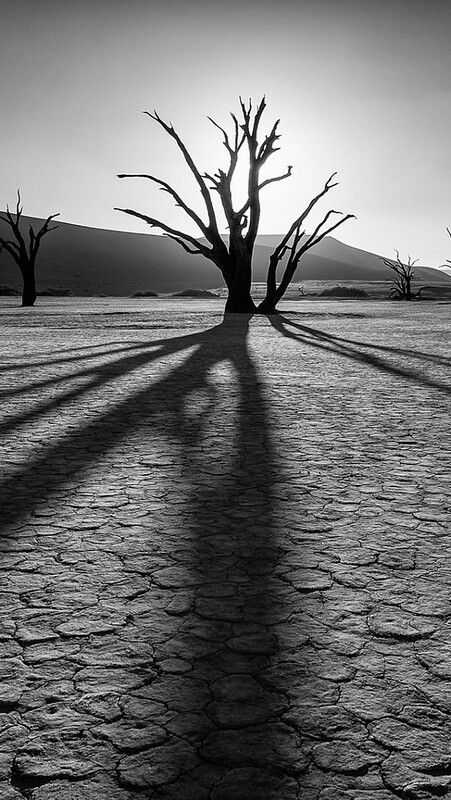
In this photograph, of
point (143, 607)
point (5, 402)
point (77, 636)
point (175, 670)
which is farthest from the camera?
point (5, 402)

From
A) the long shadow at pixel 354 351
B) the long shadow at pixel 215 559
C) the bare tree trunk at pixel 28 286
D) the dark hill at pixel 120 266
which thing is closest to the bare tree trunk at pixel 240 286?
the long shadow at pixel 354 351

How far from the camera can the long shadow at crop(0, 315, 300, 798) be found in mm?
1368

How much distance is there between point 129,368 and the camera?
7301mm

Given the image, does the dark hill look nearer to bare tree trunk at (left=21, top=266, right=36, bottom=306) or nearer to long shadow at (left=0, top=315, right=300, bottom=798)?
bare tree trunk at (left=21, top=266, right=36, bottom=306)

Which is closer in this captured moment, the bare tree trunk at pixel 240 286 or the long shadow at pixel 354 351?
the long shadow at pixel 354 351

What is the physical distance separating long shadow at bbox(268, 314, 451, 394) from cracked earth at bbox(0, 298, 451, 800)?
202cm

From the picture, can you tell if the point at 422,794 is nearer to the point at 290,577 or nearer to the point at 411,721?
the point at 411,721

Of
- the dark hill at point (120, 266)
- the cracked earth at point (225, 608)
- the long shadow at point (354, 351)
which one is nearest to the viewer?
the cracked earth at point (225, 608)

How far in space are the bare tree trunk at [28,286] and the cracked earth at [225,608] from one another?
22759 millimetres

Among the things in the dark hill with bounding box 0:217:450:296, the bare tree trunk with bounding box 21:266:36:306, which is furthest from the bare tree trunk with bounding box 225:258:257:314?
the dark hill with bounding box 0:217:450:296

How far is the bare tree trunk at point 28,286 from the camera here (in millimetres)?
26109

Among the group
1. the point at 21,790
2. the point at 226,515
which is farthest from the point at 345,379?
the point at 21,790

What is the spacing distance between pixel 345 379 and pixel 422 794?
558cm

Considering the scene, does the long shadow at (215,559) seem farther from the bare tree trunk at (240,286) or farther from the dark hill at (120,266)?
the dark hill at (120,266)
